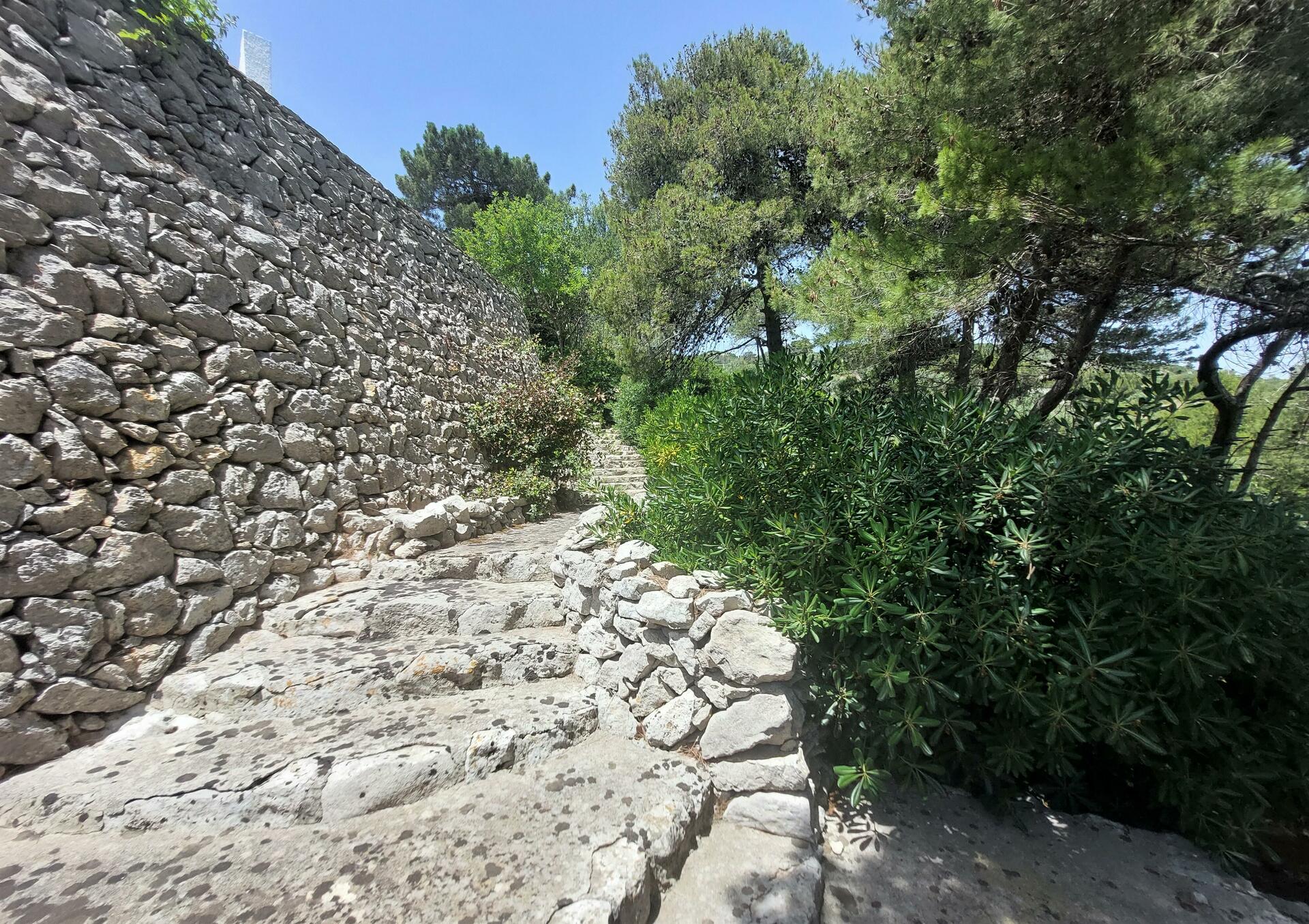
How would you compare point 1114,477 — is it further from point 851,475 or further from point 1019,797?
point 1019,797

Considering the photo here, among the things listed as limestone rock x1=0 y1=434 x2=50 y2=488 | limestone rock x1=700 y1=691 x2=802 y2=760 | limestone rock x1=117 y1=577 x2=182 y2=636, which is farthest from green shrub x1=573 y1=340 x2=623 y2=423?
limestone rock x1=700 y1=691 x2=802 y2=760

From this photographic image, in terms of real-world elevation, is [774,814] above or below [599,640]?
below

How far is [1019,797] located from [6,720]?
4930mm

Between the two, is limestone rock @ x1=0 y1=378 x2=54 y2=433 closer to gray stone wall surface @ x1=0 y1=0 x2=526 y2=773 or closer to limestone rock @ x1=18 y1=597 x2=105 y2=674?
gray stone wall surface @ x1=0 y1=0 x2=526 y2=773

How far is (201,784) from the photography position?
2.08 metres

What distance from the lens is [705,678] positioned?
2520mm

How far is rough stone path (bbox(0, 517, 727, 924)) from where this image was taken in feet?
5.60

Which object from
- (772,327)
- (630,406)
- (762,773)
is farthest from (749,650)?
(630,406)

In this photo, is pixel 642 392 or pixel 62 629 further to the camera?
pixel 642 392

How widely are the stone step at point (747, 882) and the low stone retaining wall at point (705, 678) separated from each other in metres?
0.10

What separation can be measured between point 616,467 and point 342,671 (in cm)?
614

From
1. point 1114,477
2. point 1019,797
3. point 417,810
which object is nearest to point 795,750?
point 1019,797

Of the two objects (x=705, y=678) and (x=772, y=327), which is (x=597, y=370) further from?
(x=705, y=678)

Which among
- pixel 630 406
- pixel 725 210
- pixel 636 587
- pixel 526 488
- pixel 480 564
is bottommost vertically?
pixel 480 564
